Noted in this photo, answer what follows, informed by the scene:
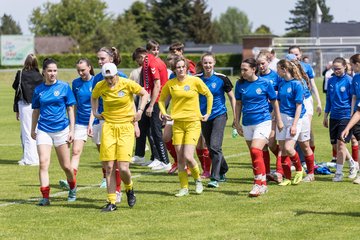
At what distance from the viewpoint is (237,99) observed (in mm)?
13117

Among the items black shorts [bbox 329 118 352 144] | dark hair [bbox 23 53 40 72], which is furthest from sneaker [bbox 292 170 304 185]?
dark hair [bbox 23 53 40 72]

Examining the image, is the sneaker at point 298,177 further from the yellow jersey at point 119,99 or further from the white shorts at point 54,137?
the white shorts at point 54,137

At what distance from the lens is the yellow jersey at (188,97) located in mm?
12820

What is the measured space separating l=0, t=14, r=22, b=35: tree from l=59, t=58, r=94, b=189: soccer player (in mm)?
166304

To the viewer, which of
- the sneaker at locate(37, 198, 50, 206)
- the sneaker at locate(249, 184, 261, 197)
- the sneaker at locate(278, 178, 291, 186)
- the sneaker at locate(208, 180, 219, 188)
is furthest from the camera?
the sneaker at locate(278, 178, 291, 186)

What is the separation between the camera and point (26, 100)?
17844 millimetres

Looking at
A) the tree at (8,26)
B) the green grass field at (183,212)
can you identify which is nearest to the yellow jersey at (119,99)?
the green grass field at (183,212)

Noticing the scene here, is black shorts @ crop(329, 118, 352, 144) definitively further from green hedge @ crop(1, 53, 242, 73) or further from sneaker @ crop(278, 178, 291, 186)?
green hedge @ crop(1, 53, 242, 73)

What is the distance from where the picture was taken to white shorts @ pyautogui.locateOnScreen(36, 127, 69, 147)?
12.1 meters

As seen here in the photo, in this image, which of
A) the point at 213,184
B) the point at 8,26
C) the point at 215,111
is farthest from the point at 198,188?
the point at 8,26

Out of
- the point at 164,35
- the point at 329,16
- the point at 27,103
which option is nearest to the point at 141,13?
the point at 164,35

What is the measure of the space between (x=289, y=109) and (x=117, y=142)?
3263 mm

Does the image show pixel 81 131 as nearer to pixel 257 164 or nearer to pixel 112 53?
pixel 112 53

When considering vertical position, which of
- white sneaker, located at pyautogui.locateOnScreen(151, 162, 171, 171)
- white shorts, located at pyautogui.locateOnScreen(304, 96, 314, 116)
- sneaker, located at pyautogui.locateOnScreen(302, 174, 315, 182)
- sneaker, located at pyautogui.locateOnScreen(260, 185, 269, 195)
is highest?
white shorts, located at pyautogui.locateOnScreen(304, 96, 314, 116)
